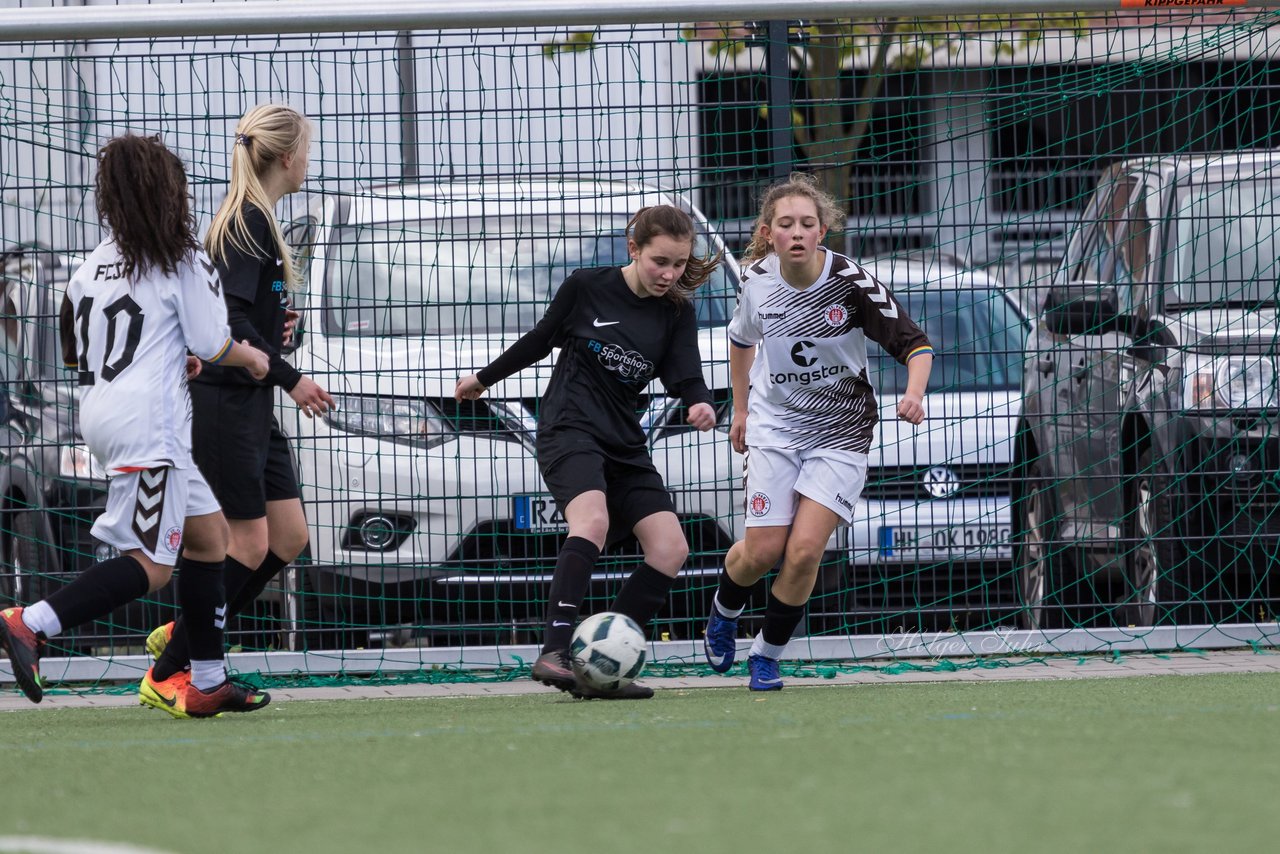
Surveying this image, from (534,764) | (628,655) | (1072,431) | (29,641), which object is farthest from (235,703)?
(1072,431)

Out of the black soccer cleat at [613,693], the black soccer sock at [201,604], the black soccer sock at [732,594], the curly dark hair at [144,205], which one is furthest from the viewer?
the black soccer sock at [732,594]

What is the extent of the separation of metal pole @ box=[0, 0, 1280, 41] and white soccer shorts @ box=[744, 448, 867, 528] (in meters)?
1.84

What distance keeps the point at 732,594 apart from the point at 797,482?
0.49 metres

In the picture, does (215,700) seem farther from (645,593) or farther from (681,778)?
(681,778)

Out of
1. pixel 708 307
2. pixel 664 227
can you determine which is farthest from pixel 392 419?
pixel 664 227

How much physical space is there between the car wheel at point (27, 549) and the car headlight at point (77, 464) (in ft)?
0.64

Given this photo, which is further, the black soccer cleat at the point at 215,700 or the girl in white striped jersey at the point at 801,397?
the girl in white striped jersey at the point at 801,397

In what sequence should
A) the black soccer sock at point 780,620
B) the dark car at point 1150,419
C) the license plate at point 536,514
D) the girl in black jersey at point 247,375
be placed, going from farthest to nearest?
1. the dark car at point 1150,419
2. the license plate at point 536,514
3. the black soccer sock at point 780,620
4. the girl in black jersey at point 247,375

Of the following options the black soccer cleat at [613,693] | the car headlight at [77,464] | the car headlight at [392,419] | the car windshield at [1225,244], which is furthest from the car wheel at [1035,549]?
the car headlight at [77,464]

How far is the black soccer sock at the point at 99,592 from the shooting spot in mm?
5074

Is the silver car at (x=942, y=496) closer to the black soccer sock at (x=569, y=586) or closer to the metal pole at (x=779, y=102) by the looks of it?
the metal pole at (x=779, y=102)

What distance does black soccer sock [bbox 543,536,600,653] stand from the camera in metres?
5.75

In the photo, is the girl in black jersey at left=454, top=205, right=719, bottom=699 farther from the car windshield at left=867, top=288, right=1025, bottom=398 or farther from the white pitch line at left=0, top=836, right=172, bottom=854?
the white pitch line at left=0, top=836, right=172, bottom=854

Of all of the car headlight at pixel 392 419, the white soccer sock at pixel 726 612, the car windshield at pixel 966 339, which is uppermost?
the car windshield at pixel 966 339
